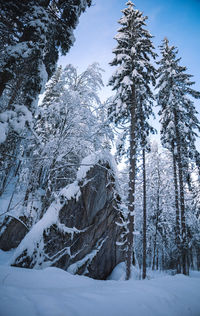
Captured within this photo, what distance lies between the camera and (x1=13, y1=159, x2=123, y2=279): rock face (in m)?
5.66

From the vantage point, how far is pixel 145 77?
9.78 metres

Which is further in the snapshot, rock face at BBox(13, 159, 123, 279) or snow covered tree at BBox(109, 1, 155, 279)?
snow covered tree at BBox(109, 1, 155, 279)

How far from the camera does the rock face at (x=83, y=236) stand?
5.66 m

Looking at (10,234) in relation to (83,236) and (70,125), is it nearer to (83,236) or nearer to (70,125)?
(83,236)

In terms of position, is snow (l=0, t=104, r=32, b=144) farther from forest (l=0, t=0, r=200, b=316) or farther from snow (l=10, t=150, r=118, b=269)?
snow (l=10, t=150, r=118, b=269)

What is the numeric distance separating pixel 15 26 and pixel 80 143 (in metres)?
4.39

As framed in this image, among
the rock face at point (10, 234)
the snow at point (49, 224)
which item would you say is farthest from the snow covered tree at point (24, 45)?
the rock face at point (10, 234)

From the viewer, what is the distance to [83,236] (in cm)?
721

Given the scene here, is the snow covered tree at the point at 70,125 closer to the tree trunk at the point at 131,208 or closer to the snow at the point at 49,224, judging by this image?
the snow at the point at 49,224

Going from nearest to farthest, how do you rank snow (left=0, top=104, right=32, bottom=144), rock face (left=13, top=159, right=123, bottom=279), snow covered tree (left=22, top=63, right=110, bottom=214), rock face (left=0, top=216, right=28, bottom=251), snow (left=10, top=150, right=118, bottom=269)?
snow (left=0, top=104, right=32, bottom=144) → snow (left=10, top=150, right=118, bottom=269) → rock face (left=13, top=159, right=123, bottom=279) → snow covered tree (left=22, top=63, right=110, bottom=214) → rock face (left=0, top=216, right=28, bottom=251)

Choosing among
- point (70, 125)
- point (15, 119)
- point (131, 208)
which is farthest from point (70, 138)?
point (131, 208)

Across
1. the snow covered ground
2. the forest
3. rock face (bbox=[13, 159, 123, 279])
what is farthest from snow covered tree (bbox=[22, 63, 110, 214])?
the snow covered ground

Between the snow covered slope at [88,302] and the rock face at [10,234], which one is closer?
the snow covered slope at [88,302]

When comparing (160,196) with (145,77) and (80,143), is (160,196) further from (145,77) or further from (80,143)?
(80,143)
